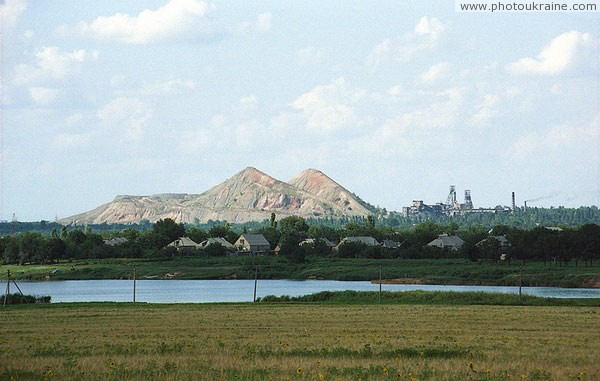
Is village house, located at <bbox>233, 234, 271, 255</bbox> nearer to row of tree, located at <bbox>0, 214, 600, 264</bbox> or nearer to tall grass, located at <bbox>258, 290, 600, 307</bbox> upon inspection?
row of tree, located at <bbox>0, 214, 600, 264</bbox>

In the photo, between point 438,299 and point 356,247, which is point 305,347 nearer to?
point 438,299

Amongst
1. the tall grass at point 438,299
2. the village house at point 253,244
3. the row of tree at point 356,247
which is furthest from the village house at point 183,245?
the tall grass at point 438,299

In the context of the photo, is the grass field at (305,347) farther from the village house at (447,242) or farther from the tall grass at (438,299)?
the village house at (447,242)

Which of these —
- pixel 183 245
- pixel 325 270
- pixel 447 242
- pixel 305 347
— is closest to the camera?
pixel 305 347

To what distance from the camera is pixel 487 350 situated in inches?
1016

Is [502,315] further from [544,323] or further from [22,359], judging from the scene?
[22,359]

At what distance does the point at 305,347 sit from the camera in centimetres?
2684

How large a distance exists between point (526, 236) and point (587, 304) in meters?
69.6

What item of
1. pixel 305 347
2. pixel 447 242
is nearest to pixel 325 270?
pixel 447 242

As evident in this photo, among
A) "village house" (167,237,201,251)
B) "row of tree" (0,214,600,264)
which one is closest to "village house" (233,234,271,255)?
"row of tree" (0,214,600,264)

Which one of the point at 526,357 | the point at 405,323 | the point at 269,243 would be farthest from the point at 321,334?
the point at 269,243

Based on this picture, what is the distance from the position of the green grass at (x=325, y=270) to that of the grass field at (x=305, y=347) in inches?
2254

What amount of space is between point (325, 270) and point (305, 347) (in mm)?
98804

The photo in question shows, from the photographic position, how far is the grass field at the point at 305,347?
20.9m
